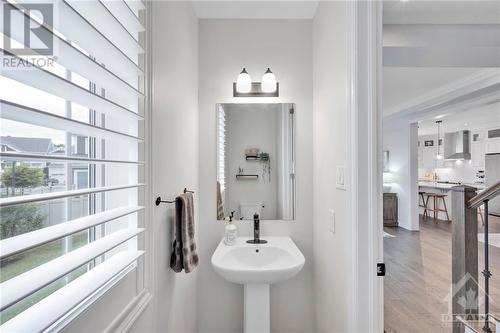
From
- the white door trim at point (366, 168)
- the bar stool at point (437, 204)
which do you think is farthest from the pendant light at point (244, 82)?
the bar stool at point (437, 204)

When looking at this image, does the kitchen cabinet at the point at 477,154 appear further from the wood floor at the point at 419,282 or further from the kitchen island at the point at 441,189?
the wood floor at the point at 419,282

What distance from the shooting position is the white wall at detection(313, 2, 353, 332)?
1.42 metres

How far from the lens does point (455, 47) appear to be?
2.53 metres

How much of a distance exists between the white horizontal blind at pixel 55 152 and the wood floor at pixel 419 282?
2.60 meters

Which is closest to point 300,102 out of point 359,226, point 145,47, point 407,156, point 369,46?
point 369,46

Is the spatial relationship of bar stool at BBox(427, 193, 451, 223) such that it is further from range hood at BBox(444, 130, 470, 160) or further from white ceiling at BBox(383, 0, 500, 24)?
white ceiling at BBox(383, 0, 500, 24)

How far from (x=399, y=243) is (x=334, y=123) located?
4331 millimetres

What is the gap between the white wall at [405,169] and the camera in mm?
5852

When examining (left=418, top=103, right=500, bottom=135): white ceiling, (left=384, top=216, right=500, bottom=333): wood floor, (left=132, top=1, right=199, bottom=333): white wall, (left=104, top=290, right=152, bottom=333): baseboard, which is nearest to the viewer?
(left=104, top=290, right=152, bottom=333): baseboard

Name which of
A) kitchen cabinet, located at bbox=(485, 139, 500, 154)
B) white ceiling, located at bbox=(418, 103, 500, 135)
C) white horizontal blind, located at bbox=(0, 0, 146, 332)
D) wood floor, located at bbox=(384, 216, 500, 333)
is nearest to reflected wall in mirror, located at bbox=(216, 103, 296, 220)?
white horizontal blind, located at bbox=(0, 0, 146, 332)

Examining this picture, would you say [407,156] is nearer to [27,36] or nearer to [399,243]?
[399,243]

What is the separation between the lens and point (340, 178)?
1.48m

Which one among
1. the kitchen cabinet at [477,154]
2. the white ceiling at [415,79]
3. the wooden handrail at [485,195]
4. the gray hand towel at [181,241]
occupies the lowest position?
the gray hand towel at [181,241]

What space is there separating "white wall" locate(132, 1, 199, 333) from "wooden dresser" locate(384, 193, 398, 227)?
559 centimetres
